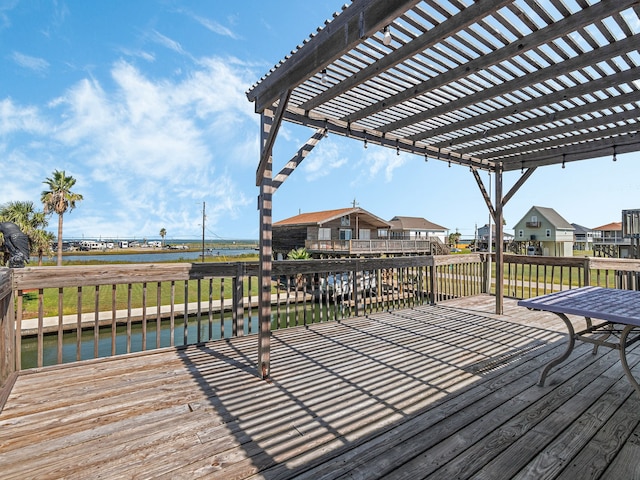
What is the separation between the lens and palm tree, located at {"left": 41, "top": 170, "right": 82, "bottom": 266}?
773 inches

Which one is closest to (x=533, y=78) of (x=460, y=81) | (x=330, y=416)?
(x=460, y=81)

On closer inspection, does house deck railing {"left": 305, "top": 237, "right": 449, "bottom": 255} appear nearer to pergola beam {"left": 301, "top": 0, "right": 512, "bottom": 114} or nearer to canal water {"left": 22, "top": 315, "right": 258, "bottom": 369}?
canal water {"left": 22, "top": 315, "right": 258, "bottom": 369}

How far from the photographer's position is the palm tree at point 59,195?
19.6 metres

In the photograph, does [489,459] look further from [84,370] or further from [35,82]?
[35,82]

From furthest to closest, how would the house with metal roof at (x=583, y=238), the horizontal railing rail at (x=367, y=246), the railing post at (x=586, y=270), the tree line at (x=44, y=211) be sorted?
1. the house with metal roof at (x=583, y=238)
2. the horizontal railing rail at (x=367, y=246)
3. the tree line at (x=44, y=211)
4. the railing post at (x=586, y=270)

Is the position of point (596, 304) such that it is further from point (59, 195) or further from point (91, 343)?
point (59, 195)

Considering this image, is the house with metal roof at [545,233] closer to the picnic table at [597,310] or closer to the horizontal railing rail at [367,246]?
the horizontal railing rail at [367,246]

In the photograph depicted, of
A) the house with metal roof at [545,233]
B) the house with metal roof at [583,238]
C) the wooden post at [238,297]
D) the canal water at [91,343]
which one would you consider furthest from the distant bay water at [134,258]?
the house with metal roof at [583,238]

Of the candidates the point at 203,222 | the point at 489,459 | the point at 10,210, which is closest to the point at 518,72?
the point at 489,459

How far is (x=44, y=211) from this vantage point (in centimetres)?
1953

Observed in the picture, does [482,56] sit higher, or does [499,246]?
[482,56]

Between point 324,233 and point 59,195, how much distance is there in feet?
55.6

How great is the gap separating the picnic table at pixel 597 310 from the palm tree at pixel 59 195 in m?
24.5

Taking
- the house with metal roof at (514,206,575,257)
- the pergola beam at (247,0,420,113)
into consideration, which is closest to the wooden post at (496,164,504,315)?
the pergola beam at (247,0,420,113)
